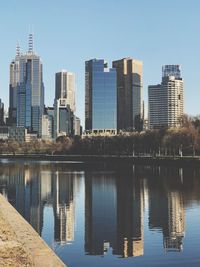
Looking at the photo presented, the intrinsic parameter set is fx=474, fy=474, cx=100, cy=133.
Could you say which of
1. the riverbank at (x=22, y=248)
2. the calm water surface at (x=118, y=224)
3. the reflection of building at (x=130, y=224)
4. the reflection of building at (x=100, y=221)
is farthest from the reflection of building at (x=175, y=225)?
the riverbank at (x=22, y=248)

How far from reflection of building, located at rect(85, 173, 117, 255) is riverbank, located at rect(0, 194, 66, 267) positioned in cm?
364

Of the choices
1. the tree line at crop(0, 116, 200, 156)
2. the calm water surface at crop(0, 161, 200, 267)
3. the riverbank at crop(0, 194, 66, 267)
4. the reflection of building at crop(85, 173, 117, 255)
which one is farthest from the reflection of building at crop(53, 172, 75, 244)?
the tree line at crop(0, 116, 200, 156)

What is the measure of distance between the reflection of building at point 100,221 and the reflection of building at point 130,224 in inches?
16.8

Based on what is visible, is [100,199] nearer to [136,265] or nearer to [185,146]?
[136,265]

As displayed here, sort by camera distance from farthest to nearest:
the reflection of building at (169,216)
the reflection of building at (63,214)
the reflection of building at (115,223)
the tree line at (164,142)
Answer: the tree line at (164,142) < the reflection of building at (63,214) < the reflection of building at (169,216) < the reflection of building at (115,223)

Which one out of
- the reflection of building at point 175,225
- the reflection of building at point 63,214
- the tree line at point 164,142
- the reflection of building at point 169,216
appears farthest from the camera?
the tree line at point 164,142

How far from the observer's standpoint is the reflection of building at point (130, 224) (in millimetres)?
23875

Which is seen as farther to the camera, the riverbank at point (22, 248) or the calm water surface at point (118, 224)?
the calm water surface at point (118, 224)

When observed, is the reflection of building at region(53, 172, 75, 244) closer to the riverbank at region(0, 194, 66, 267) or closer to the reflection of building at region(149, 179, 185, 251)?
the riverbank at region(0, 194, 66, 267)

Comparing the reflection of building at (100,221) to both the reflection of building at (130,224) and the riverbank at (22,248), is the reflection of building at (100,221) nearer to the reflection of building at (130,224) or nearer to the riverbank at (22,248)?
the reflection of building at (130,224)

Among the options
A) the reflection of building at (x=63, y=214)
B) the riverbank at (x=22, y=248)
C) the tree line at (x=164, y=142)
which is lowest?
the reflection of building at (x=63, y=214)

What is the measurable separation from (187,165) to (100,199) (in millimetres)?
67360

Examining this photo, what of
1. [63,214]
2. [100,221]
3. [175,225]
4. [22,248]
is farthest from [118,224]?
[22,248]

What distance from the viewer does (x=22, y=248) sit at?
61.3 ft
